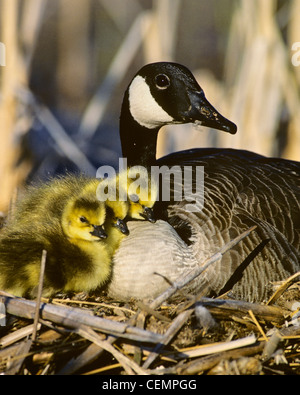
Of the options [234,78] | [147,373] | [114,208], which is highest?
[234,78]

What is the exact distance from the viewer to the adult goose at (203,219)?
2480 millimetres

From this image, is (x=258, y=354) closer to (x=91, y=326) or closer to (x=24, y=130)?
(x=91, y=326)

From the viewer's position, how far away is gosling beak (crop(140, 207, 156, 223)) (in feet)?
8.29

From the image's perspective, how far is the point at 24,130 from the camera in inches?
Result: 155

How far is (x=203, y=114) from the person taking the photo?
264 centimetres

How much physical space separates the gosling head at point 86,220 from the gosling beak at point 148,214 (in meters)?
0.24

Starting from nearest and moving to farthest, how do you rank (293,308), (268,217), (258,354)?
(258,354), (293,308), (268,217)

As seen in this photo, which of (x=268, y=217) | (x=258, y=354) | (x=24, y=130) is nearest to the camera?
(x=258, y=354)

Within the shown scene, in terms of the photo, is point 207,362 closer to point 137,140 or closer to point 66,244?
point 66,244

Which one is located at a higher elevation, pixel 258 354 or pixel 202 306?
pixel 202 306

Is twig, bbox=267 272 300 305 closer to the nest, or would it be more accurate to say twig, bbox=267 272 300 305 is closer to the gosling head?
the nest

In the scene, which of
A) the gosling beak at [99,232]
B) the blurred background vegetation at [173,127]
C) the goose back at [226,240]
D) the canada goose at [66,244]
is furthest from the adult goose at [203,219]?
the blurred background vegetation at [173,127]

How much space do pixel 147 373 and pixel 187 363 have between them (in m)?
0.16

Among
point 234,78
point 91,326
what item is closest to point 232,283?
point 91,326
